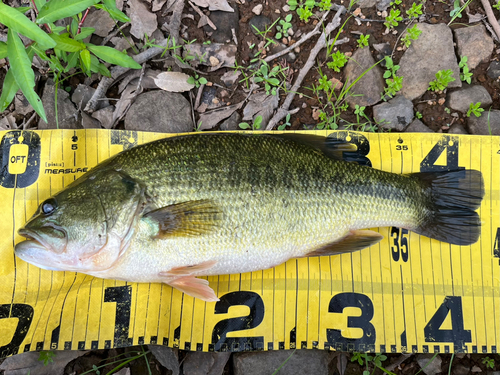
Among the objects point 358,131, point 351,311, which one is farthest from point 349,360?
point 358,131

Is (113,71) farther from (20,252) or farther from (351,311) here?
(351,311)

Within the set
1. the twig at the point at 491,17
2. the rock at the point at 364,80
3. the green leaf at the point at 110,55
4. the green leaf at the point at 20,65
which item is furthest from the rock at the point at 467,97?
the green leaf at the point at 20,65

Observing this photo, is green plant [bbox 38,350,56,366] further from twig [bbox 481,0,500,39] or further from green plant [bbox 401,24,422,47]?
twig [bbox 481,0,500,39]

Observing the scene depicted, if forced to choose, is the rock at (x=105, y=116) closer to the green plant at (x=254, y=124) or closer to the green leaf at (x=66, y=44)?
the green leaf at (x=66, y=44)

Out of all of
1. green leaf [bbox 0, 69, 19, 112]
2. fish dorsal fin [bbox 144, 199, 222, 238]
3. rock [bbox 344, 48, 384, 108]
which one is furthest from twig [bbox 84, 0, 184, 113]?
rock [bbox 344, 48, 384, 108]

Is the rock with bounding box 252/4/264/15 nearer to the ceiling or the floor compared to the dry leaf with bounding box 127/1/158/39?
nearer to the ceiling

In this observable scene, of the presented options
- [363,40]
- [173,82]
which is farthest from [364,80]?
[173,82]
